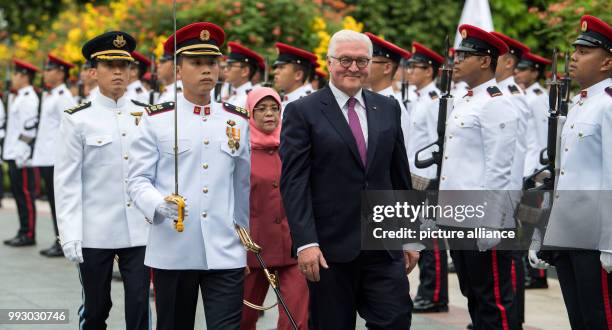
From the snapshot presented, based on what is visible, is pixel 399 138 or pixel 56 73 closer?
pixel 399 138

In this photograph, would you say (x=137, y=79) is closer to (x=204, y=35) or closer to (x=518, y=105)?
(x=518, y=105)

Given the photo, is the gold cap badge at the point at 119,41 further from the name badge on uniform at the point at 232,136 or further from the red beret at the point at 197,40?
the name badge on uniform at the point at 232,136

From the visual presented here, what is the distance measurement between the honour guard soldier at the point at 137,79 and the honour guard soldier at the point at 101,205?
4682mm

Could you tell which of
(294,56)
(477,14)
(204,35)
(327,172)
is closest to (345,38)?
(327,172)

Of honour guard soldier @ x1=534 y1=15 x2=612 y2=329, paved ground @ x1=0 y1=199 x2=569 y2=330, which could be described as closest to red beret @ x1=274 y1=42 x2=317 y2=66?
paved ground @ x1=0 y1=199 x2=569 y2=330

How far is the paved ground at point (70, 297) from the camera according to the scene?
8759mm

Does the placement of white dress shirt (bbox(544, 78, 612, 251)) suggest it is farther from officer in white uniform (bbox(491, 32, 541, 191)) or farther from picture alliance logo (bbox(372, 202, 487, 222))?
officer in white uniform (bbox(491, 32, 541, 191))

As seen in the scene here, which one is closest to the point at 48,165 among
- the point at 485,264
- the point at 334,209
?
the point at 485,264

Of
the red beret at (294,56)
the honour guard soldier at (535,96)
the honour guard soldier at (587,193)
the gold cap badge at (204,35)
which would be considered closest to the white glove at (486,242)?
the honour guard soldier at (587,193)

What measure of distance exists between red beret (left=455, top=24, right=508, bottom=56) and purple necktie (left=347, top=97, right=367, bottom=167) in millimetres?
1876

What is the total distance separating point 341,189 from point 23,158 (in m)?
9.14

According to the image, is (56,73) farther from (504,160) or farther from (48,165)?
(504,160)

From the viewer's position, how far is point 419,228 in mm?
6168

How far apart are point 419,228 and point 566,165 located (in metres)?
0.85
